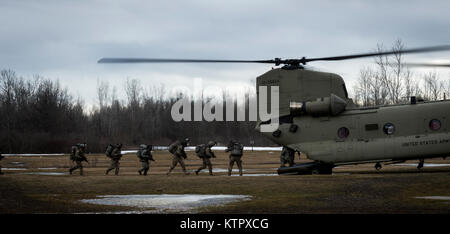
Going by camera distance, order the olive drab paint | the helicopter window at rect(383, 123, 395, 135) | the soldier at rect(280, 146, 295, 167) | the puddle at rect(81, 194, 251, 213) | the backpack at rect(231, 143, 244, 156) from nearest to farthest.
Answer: the puddle at rect(81, 194, 251, 213)
the olive drab paint
the helicopter window at rect(383, 123, 395, 135)
the soldier at rect(280, 146, 295, 167)
the backpack at rect(231, 143, 244, 156)

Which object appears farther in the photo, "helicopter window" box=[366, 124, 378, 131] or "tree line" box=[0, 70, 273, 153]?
"tree line" box=[0, 70, 273, 153]

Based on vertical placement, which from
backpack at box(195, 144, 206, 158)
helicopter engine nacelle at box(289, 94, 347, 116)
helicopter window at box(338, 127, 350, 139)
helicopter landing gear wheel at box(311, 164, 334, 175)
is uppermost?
helicopter engine nacelle at box(289, 94, 347, 116)

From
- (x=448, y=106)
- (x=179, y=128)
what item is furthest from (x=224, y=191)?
(x=179, y=128)

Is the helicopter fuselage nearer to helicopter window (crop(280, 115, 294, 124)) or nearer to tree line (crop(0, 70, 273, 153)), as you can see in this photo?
helicopter window (crop(280, 115, 294, 124))

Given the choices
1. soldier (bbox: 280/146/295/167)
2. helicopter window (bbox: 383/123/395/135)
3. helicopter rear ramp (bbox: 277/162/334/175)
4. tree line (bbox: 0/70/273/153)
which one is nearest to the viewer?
helicopter window (bbox: 383/123/395/135)

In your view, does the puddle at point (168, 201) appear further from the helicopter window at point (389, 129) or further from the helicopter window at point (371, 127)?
the helicopter window at point (389, 129)

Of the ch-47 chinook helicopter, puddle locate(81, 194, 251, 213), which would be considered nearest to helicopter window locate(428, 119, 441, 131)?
the ch-47 chinook helicopter

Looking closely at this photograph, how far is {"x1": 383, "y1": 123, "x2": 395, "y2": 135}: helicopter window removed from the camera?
20500mm

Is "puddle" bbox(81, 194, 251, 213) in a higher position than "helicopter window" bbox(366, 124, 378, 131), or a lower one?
lower

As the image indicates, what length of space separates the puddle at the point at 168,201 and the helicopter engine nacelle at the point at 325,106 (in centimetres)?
A: 695

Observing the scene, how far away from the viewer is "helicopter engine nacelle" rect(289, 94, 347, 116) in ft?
69.8

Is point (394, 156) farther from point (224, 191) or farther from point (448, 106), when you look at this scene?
point (224, 191)

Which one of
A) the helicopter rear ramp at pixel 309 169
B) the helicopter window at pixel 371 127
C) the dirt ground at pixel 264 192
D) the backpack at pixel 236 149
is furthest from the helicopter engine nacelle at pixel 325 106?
the backpack at pixel 236 149
